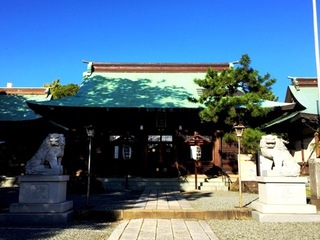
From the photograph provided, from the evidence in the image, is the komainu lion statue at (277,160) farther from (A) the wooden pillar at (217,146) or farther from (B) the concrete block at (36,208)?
(A) the wooden pillar at (217,146)

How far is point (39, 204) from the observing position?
7.00m

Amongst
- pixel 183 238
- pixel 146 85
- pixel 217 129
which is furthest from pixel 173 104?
pixel 183 238

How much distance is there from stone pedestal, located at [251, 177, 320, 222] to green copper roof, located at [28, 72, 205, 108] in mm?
8373

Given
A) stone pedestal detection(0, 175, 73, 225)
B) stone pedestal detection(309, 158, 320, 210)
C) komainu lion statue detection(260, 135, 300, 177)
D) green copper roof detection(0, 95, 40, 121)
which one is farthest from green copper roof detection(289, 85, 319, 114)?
green copper roof detection(0, 95, 40, 121)

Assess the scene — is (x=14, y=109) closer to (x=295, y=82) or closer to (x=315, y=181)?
(x=315, y=181)

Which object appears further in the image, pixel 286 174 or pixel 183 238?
pixel 286 174

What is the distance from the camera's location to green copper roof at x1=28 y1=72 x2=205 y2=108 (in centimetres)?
1552

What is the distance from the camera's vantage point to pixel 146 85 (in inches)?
754

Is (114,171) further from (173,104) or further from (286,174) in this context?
(286,174)

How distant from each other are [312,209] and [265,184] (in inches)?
49.0

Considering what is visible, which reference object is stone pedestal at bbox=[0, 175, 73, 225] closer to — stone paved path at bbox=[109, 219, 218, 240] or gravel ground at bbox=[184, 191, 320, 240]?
stone paved path at bbox=[109, 219, 218, 240]

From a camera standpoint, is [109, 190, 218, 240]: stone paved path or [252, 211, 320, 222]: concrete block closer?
[109, 190, 218, 240]: stone paved path

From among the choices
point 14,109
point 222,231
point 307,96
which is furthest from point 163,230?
point 307,96

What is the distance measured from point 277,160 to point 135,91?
11.9 meters
